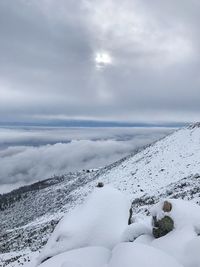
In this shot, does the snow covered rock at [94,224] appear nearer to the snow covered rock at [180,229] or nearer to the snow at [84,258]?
the snow at [84,258]

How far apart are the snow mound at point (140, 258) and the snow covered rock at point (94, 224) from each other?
10.5ft

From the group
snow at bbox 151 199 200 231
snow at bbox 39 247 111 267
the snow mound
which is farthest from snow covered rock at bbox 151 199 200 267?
snow at bbox 39 247 111 267

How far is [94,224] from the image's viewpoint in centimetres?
1545

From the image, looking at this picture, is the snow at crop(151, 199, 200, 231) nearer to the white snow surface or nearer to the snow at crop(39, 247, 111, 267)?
the snow at crop(39, 247, 111, 267)

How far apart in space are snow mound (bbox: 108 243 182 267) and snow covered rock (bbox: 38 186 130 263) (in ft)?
10.5

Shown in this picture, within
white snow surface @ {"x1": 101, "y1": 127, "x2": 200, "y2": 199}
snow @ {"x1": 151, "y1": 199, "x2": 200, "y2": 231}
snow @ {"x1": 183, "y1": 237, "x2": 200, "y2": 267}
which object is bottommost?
white snow surface @ {"x1": 101, "y1": 127, "x2": 200, "y2": 199}

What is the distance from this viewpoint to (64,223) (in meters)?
16.7

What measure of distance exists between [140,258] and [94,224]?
15.8 feet

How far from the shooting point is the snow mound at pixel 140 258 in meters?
10.7

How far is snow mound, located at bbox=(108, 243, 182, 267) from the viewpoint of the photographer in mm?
10656

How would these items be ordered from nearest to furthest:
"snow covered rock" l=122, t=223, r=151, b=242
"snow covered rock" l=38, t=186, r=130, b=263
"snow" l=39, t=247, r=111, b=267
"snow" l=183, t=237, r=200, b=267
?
"snow" l=183, t=237, r=200, b=267
"snow" l=39, t=247, r=111, b=267
"snow covered rock" l=122, t=223, r=151, b=242
"snow covered rock" l=38, t=186, r=130, b=263

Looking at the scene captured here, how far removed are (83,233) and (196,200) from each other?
23.9 m

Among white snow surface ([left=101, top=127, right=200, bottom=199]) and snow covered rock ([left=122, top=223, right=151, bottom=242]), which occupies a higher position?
snow covered rock ([left=122, top=223, right=151, bottom=242])

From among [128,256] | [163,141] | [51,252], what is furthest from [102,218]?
[163,141]
